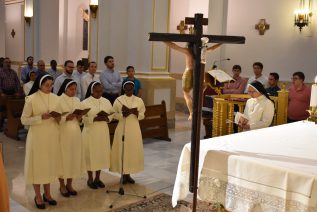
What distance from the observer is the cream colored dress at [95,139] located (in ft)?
18.2

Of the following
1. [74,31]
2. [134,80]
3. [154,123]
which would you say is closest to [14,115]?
[134,80]

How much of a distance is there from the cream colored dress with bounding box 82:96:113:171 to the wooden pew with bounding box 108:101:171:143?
9.88 ft

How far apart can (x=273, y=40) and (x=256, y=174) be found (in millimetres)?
9110

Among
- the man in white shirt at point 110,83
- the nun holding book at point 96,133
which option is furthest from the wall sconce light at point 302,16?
the nun holding book at point 96,133

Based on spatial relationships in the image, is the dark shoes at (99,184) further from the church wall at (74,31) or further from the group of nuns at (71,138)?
the church wall at (74,31)

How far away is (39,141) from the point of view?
484 cm

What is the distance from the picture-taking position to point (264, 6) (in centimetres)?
1120

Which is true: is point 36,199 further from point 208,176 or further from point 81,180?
point 208,176

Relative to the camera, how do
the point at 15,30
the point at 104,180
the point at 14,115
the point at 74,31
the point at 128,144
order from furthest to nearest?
the point at 15,30 < the point at 74,31 < the point at 14,115 < the point at 104,180 < the point at 128,144

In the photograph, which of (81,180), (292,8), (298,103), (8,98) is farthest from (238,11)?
(81,180)

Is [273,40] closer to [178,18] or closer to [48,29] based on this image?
[178,18]

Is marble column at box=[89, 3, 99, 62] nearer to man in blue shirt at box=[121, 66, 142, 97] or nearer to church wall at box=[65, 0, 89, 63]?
man in blue shirt at box=[121, 66, 142, 97]

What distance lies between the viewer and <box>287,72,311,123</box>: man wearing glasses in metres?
6.89

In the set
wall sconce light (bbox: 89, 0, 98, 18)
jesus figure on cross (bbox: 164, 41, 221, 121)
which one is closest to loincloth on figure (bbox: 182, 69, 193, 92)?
jesus figure on cross (bbox: 164, 41, 221, 121)
